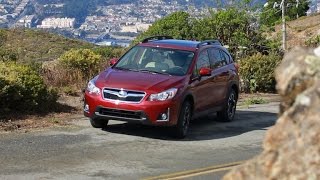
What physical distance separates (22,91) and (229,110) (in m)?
4.33

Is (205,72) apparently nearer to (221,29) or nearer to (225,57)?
(225,57)

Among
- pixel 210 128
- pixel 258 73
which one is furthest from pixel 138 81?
pixel 258 73

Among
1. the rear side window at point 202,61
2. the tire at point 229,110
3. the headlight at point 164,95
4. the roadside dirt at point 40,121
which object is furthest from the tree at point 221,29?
the headlight at point 164,95

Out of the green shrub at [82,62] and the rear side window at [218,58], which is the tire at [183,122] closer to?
the rear side window at [218,58]

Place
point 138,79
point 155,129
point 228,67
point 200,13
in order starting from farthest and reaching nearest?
point 200,13
point 228,67
point 155,129
point 138,79

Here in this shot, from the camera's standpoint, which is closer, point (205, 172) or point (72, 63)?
point (205, 172)

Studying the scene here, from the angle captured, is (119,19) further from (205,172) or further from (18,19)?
(205,172)

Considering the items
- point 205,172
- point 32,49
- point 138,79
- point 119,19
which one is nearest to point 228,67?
point 138,79

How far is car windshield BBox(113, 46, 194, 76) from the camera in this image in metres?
11.8

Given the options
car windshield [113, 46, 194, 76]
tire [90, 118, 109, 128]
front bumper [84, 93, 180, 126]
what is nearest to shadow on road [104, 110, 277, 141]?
tire [90, 118, 109, 128]

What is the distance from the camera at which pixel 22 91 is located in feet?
41.1

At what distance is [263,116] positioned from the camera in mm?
15039

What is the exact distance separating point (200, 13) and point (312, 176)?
75.6 ft

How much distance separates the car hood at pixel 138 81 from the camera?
10.7 meters
